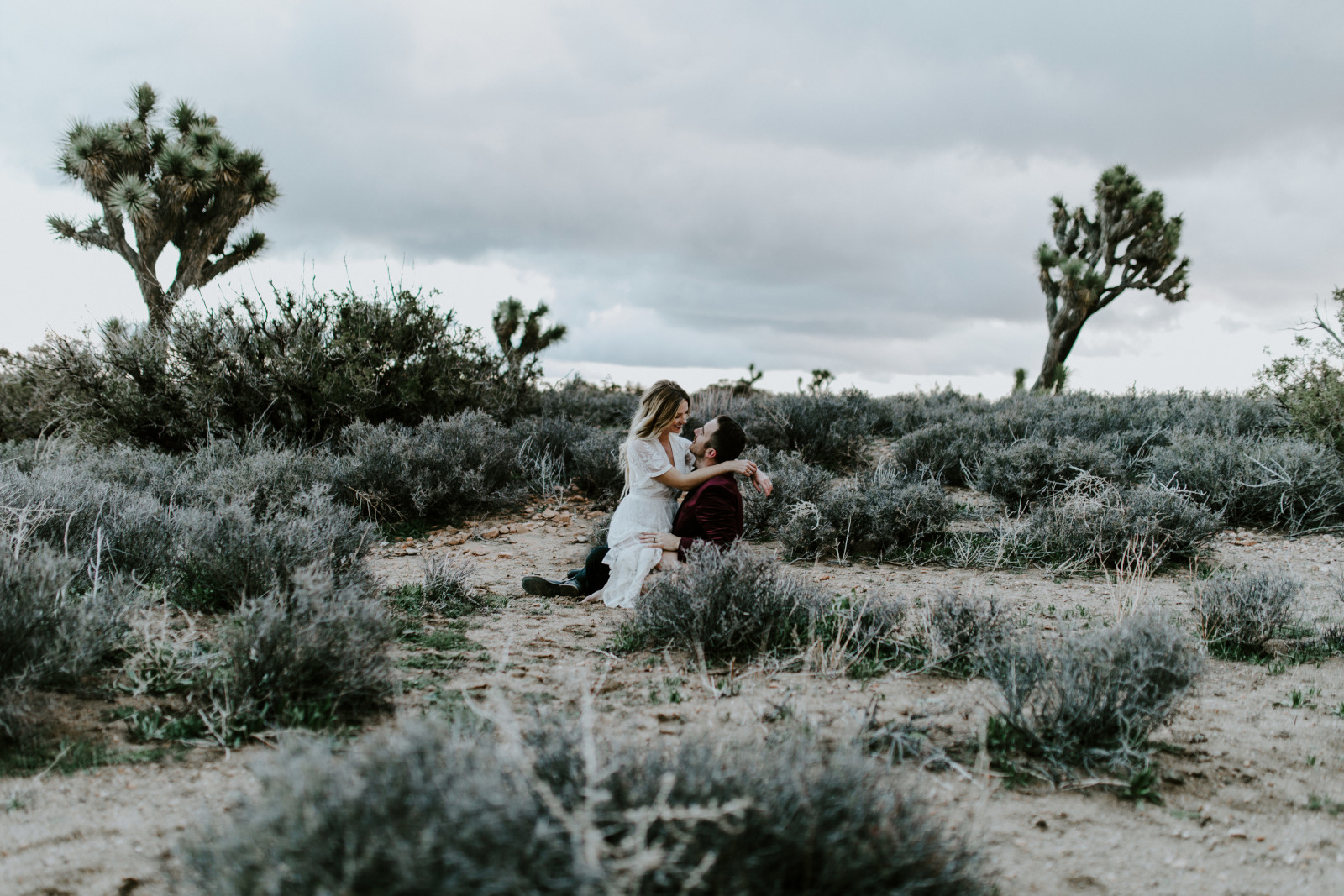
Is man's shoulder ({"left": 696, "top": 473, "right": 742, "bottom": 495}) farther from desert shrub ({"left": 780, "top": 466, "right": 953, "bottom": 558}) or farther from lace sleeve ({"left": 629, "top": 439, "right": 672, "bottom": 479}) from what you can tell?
desert shrub ({"left": 780, "top": 466, "right": 953, "bottom": 558})

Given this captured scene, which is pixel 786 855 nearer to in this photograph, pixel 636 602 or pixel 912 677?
pixel 912 677

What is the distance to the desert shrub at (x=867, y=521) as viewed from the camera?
24.6 ft

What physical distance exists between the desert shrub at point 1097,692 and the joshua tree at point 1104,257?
79.9 ft

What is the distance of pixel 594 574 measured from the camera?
626 centimetres

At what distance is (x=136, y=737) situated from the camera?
3396 mm

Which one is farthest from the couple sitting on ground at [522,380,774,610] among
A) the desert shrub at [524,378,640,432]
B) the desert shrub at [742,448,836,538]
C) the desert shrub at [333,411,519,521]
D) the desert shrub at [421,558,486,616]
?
the desert shrub at [524,378,640,432]

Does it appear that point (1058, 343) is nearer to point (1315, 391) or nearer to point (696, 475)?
point (1315, 391)

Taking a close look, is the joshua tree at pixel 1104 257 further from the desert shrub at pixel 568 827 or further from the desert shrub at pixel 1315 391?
the desert shrub at pixel 568 827

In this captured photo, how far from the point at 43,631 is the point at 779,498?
6.21 meters

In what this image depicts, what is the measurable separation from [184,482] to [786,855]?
7.89 meters

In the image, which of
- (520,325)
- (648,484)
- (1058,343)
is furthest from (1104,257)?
(648,484)

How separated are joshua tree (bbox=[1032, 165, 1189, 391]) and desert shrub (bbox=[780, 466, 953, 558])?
20.5 m

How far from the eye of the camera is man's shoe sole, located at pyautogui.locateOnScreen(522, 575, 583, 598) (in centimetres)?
628

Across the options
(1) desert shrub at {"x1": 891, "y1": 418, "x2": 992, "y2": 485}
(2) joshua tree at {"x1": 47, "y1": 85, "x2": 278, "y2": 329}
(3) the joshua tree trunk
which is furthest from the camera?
(3) the joshua tree trunk
